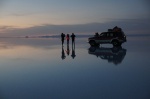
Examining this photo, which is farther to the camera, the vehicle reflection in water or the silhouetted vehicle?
the silhouetted vehicle

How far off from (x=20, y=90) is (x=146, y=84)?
3532mm

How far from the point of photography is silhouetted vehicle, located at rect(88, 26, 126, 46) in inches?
1130

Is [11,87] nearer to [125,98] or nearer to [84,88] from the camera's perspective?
[84,88]

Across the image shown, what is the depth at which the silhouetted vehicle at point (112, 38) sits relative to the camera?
28.7m

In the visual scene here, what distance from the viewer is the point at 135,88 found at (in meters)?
7.80

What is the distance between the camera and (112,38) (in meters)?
28.8

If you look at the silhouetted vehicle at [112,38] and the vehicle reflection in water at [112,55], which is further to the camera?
the silhouetted vehicle at [112,38]

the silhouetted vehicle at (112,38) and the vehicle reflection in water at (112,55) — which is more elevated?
the silhouetted vehicle at (112,38)

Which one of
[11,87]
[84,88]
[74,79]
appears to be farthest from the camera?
[74,79]

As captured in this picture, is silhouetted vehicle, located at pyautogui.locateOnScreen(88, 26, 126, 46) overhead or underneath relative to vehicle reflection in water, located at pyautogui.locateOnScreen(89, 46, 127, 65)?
overhead

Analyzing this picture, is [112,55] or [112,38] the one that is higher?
[112,38]

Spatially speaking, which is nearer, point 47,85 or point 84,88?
point 84,88

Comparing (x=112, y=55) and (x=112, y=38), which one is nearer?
(x=112, y=55)

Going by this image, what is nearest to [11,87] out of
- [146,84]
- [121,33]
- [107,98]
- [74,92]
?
[74,92]
